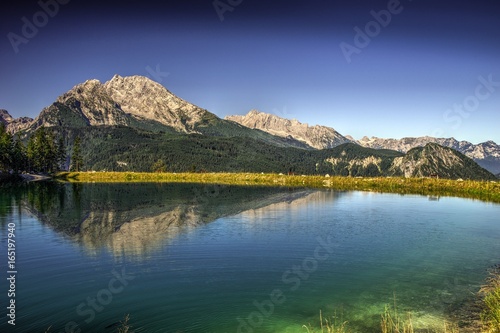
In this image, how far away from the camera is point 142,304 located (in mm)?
18594

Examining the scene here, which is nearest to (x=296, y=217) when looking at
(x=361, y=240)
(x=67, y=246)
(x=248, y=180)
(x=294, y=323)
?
(x=361, y=240)

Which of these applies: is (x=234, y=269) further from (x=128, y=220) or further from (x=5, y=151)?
(x=5, y=151)

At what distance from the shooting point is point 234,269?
82.2 ft

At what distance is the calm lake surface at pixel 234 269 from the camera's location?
57.6ft

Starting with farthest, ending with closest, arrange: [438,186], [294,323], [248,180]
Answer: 1. [248,180]
2. [438,186]
3. [294,323]

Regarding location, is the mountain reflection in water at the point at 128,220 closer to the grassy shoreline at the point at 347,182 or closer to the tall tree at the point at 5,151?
the grassy shoreline at the point at 347,182

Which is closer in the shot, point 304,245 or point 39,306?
point 39,306

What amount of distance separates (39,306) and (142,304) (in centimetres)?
493

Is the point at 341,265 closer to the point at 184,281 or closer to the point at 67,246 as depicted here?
the point at 184,281

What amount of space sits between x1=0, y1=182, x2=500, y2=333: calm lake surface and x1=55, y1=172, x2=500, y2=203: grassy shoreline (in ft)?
166

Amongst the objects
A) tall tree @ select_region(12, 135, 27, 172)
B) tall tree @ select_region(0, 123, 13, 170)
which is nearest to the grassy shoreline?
tall tree @ select_region(12, 135, 27, 172)

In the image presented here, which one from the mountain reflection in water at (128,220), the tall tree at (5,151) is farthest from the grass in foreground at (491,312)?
the tall tree at (5,151)

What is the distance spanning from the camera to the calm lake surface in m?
17.6

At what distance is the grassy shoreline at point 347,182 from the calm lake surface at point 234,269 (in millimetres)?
50492
